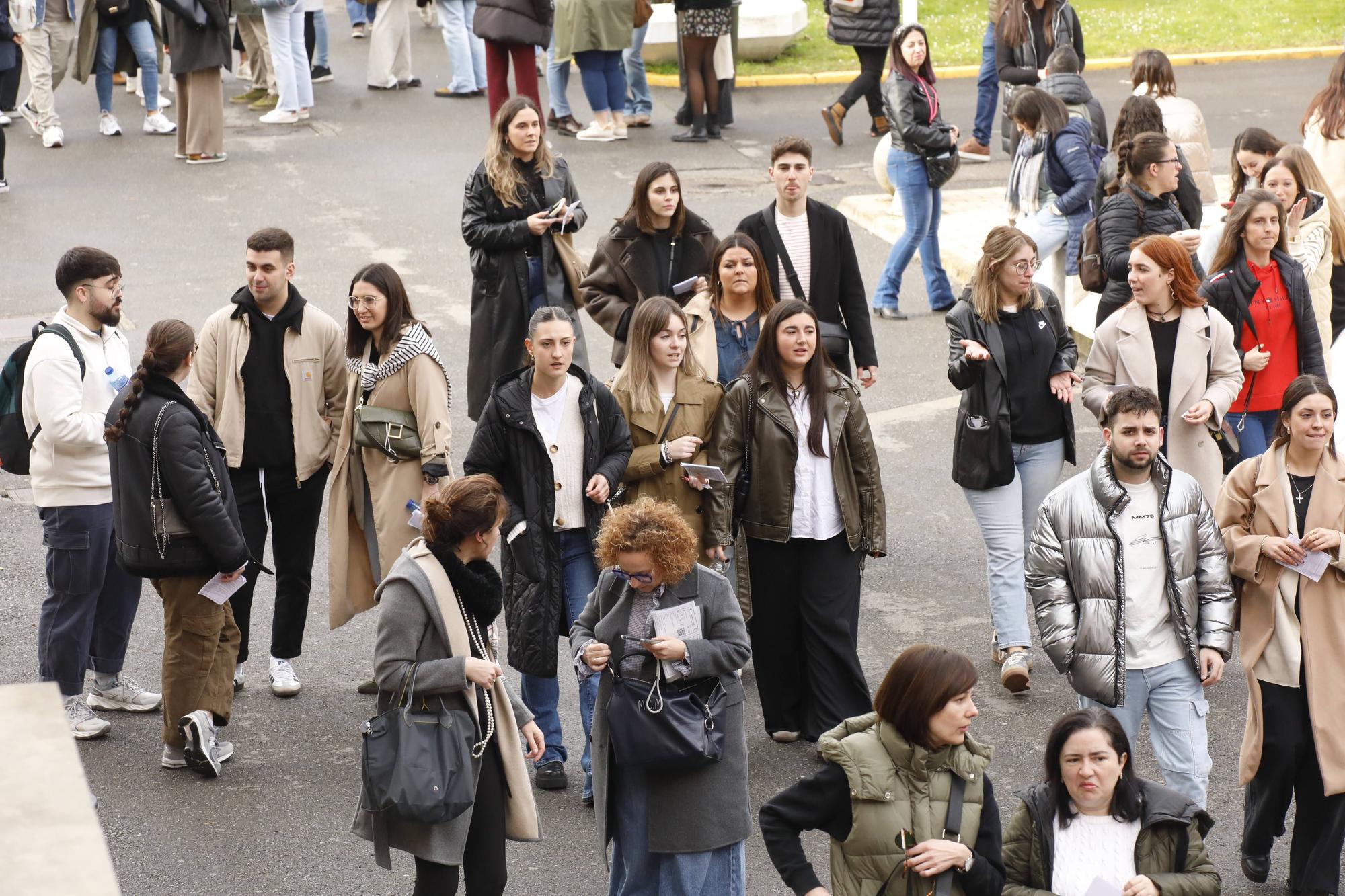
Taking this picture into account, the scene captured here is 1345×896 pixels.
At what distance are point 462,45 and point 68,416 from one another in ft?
39.0

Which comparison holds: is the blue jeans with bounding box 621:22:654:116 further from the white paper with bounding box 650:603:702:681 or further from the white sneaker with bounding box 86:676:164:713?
the white paper with bounding box 650:603:702:681

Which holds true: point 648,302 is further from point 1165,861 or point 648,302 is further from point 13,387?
point 1165,861

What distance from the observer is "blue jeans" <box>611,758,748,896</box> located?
208 inches

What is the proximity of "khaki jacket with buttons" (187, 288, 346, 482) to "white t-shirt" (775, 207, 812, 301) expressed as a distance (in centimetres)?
218

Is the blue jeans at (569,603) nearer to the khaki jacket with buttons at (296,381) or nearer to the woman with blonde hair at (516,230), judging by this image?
the khaki jacket with buttons at (296,381)

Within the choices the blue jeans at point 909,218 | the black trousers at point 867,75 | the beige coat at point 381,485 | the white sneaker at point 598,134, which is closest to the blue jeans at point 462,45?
the white sneaker at point 598,134

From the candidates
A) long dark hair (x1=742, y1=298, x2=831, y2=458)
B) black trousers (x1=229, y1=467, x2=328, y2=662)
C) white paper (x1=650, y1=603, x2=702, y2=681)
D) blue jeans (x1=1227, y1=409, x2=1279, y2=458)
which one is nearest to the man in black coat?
long dark hair (x1=742, y1=298, x2=831, y2=458)

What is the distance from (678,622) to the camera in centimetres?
525

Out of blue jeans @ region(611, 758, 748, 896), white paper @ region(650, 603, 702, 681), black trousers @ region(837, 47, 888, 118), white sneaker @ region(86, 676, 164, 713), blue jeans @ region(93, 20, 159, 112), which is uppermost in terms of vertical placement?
blue jeans @ region(93, 20, 159, 112)

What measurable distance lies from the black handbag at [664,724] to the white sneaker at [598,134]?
39.8 ft

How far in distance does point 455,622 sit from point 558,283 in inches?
171

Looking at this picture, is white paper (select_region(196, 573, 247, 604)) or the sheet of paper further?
white paper (select_region(196, 573, 247, 604))

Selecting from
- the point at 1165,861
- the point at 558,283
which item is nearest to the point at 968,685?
the point at 1165,861

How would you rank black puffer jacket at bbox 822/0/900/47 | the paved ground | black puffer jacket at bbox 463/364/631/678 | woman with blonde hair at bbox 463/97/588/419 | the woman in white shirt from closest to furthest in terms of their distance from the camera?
1. the woman in white shirt
2. the paved ground
3. black puffer jacket at bbox 463/364/631/678
4. woman with blonde hair at bbox 463/97/588/419
5. black puffer jacket at bbox 822/0/900/47
